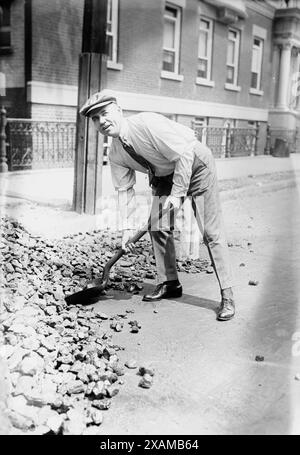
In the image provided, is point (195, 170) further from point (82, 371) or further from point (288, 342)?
point (82, 371)

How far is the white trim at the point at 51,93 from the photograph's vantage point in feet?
37.5

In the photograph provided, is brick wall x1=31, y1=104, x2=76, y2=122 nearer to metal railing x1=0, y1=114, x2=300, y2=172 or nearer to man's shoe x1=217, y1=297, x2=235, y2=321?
metal railing x1=0, y1=114, x2=300, y2=172

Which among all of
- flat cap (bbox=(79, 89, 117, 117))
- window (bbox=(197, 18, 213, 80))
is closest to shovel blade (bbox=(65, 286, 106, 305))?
flat cap (bbox=(79, 89, 117, 117))

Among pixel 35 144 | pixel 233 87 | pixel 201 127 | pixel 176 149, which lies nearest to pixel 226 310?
pixel 176 149

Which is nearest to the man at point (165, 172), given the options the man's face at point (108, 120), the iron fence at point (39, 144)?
the man's face at point (108, 120)

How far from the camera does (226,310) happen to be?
13.0ft

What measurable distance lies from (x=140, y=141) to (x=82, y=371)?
1.72 m

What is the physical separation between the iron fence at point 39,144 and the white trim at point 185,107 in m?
2.26

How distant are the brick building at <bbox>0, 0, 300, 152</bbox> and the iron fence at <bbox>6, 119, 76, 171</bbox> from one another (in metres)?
0.39

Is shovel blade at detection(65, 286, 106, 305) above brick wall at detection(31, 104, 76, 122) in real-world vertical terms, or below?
below

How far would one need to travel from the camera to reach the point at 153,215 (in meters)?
4.14

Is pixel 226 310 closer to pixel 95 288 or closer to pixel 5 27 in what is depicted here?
pixel 95 288

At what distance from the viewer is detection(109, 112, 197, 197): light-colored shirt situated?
11.9 ft
